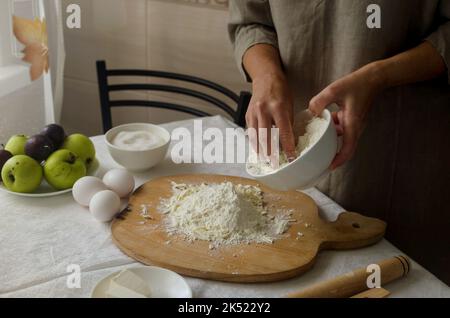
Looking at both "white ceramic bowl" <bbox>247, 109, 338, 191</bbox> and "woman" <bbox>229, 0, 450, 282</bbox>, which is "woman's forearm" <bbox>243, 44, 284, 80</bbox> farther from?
"white ceramic bowl" <bbox>247, 109, 338, 191</bbox>

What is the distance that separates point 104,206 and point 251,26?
0.51 meters

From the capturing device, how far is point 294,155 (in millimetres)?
893

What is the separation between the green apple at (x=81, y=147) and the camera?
108 centimetres

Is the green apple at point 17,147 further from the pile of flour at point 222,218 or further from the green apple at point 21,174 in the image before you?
the pile of flour at point 222,218

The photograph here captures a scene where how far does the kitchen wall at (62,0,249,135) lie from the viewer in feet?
5.49

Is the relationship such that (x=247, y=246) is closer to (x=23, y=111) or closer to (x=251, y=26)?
(x=251, y=26)

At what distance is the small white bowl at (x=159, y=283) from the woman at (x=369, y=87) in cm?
28

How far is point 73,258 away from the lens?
2.81 ft

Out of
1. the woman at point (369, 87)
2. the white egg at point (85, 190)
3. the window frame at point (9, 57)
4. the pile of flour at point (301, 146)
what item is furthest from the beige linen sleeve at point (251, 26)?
the window frame at point (9, 57)

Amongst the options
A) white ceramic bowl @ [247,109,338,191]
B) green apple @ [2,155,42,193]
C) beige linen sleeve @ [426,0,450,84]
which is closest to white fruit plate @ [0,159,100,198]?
green apple @ [2,155,42,193]

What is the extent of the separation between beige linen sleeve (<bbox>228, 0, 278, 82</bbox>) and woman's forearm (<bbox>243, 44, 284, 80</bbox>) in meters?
0.02

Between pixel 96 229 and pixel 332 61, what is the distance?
548 mm
